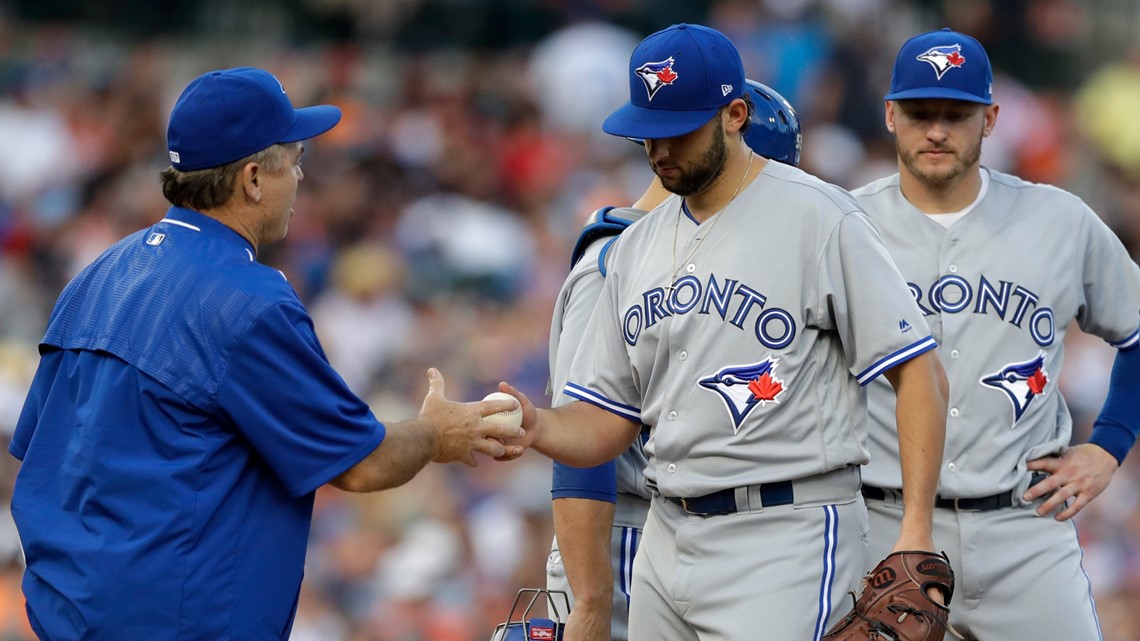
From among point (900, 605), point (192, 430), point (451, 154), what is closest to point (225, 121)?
point (192, 430)

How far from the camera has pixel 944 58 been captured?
4.70 meters

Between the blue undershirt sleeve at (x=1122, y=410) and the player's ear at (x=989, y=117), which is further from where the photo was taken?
the blue undershirt sleeve at (x=1122, y=410)

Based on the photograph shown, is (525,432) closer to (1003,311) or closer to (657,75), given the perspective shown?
(657,75)

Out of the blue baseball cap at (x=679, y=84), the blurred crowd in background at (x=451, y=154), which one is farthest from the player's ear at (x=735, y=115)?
the blurred crowd in background at (x=451, y=154)

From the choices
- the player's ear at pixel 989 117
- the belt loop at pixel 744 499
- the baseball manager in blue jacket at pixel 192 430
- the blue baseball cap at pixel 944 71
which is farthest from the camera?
the player's ear at pixel 989 117

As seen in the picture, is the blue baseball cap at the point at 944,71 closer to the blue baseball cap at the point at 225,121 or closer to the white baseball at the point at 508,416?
the white baseball at the point at 508,416

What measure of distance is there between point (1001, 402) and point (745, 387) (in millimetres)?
1104

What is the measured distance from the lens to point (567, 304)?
4.69 meters

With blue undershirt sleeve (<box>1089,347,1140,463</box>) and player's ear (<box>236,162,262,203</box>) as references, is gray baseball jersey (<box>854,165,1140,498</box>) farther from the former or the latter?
player's ear (<box>236,162,262,203</box>)

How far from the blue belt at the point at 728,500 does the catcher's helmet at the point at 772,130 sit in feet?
3.64

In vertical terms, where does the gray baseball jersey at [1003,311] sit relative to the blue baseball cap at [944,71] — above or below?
below

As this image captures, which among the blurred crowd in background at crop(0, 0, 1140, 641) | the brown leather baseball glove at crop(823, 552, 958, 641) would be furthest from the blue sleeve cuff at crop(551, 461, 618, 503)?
the blurred crowd in background at crop(0, 0, 1140, 641)

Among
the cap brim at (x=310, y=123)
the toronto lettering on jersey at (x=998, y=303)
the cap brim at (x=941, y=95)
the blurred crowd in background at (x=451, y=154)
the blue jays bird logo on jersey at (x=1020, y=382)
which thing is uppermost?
the cap brim at (x=941, y=95)

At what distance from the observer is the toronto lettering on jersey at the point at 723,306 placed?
3883 millimetres
